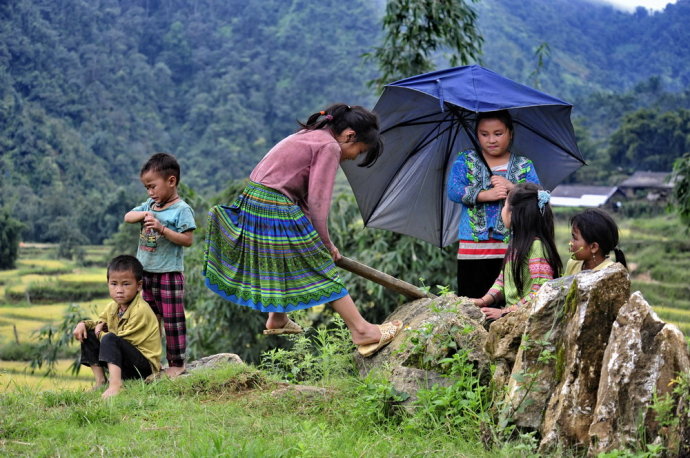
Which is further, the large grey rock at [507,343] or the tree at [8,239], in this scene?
the tree at [8,239]

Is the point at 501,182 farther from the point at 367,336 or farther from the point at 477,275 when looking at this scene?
the point at 367,336

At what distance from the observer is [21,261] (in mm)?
19297

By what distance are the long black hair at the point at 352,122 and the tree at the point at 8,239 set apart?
16060 millimetres

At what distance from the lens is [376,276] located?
157 inches

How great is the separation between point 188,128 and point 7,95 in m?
6.40

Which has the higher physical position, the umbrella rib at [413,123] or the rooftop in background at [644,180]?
the umbrella rib at [413,123]

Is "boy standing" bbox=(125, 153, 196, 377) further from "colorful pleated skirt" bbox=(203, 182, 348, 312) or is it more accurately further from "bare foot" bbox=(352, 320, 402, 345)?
"bare foot" bbox=(352, 320, 402, 345)

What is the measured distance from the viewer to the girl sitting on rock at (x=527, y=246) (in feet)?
12.2

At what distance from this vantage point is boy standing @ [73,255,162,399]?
3953mm

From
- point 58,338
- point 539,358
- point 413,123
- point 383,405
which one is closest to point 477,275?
point 413,123

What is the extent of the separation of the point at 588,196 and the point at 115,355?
22.1m

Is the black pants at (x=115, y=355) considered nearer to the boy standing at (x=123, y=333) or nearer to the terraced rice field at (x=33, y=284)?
the boy standing at (x=123, y=333)

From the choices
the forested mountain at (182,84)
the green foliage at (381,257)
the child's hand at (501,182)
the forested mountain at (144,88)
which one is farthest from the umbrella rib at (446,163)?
the forested mountain at (144,88)

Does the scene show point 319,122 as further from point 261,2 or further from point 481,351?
point 261,2
